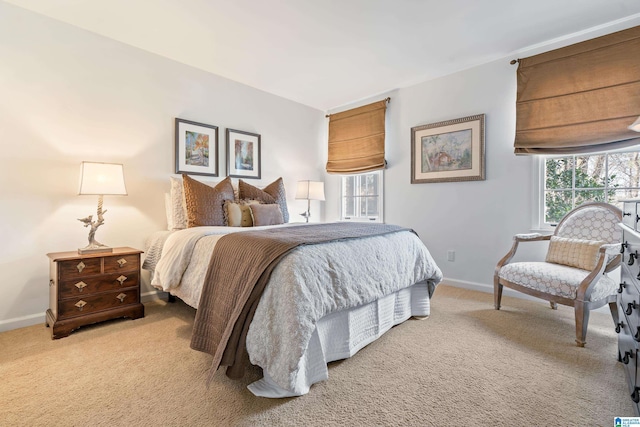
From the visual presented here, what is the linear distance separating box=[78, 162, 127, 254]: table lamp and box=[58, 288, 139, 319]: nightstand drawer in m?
0.37

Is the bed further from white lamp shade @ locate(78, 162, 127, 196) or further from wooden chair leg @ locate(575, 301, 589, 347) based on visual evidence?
wooden chair leg @ locate(575, 301, 589, 347)

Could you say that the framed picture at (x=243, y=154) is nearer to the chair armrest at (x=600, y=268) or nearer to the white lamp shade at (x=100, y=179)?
the white lamp shade at (x=100, y=179)

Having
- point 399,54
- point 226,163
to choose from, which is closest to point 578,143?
point 399,54

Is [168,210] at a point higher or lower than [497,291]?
higher

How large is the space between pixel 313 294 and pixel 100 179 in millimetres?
2093

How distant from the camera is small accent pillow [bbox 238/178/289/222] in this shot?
133 inches

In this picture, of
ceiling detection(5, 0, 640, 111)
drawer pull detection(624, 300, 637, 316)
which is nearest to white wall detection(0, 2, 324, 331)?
ceiling detection(5, 0, 640, 111)

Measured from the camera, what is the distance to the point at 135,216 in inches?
115

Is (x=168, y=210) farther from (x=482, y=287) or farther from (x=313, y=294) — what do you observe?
(x=482, y=287)

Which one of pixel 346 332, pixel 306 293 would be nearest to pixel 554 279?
pixel 346 332

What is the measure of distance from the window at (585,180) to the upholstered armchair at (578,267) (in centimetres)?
34

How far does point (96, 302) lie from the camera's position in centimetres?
229

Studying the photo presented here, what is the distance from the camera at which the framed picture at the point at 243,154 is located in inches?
145

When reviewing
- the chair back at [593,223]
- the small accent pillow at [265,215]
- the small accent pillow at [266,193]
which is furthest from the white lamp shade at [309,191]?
the chair back at [593,223]
